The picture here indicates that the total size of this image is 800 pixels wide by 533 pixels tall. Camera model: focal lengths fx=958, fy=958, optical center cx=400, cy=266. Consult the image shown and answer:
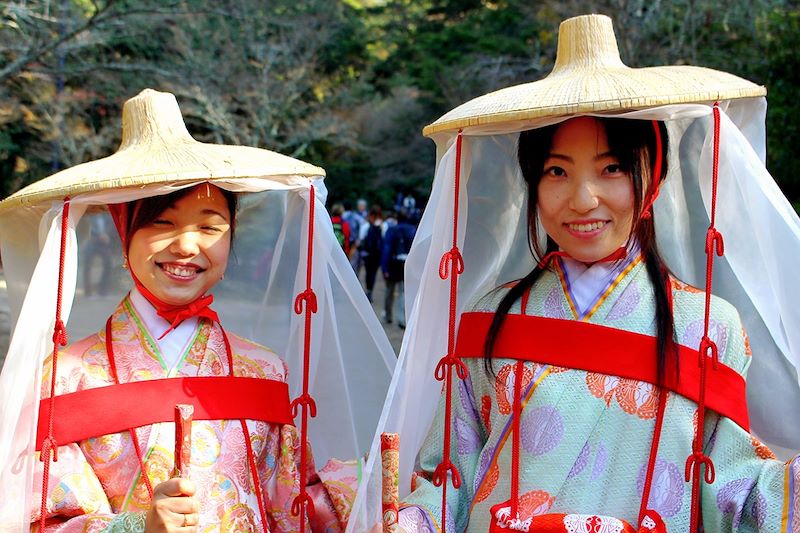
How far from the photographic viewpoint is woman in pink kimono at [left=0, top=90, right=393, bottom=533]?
7.75ft

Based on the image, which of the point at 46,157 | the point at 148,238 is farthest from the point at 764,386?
the point at 46,157

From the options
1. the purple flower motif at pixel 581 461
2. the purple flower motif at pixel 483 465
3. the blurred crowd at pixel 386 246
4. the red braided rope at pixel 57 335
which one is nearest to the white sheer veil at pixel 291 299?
the red braided rope at pixel 57 335

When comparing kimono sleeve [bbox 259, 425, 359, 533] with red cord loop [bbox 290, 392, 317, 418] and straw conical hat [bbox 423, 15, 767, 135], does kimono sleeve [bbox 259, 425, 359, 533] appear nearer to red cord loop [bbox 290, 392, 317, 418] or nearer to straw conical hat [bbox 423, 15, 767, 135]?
red cord loop [bbox 290, 392, 317, 418]

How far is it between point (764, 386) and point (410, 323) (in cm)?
90

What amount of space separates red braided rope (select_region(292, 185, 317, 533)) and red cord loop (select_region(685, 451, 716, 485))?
3.36 ft

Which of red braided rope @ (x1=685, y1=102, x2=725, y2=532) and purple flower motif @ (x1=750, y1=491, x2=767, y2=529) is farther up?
red braided rope @ (x1=685, y1=102, x2=725, y2=532)

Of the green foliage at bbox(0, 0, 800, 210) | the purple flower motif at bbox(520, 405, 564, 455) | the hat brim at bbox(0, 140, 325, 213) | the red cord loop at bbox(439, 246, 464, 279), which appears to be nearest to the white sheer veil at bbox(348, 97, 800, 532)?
the red cord loop at bbox(439, 246, 464, 279)

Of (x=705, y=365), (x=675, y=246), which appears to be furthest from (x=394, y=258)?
(x=705, y=365)

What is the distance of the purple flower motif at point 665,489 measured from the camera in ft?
7.31

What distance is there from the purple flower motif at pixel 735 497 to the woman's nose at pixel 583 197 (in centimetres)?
72

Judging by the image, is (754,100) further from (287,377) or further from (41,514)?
(41,514)

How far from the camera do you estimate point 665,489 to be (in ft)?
7.34

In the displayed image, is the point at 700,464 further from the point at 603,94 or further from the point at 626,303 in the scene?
the point at 603,94

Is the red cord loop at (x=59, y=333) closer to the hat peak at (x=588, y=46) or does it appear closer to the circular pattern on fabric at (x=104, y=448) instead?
the circular pattern on fabric at (x=104, y=448)
